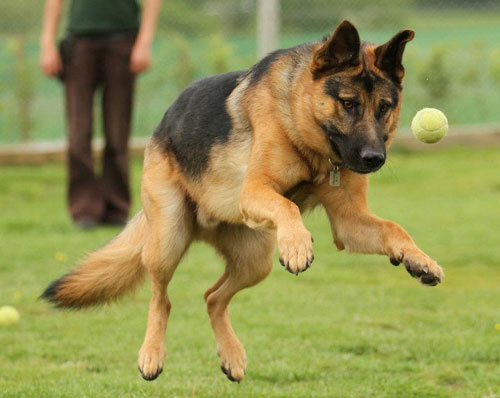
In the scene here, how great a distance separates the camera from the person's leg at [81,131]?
28.7 ft

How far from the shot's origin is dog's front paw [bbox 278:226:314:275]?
147 inches

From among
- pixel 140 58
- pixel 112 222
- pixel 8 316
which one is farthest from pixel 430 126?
pixel 112 222

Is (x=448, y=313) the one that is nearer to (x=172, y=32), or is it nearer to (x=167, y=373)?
(x=167, y=373)

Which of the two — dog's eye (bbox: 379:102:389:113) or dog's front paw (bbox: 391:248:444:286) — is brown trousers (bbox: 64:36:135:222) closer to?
dog's eye (bbox: 379:102:389:113)

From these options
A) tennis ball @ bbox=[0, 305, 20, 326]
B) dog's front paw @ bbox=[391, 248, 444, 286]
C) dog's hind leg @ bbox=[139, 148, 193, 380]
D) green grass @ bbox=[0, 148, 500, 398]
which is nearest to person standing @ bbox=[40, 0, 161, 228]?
green grass @ bbox=[0, 148, 500, 398]

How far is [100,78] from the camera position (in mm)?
8914

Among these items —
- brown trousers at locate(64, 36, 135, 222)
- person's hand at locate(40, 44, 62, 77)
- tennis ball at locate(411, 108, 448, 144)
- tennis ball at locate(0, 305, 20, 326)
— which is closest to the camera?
tennis ball at locate(411, 108, 448, 144)

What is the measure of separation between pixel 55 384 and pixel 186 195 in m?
1.19

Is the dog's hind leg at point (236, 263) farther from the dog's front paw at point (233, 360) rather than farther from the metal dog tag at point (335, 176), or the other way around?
the metal dog tag at point (335, 176)

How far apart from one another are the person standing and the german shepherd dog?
12.0 ft

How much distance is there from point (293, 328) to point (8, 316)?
178cm

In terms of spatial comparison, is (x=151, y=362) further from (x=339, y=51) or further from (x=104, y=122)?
(x=104, y=122)

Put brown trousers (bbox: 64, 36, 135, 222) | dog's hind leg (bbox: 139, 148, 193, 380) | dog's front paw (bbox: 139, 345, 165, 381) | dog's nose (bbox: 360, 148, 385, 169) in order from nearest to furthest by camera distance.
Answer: dog's nose (bbox: 360, 148, 385, 169) → dog's front paw (bbox: 139, 345, 165, 381) → dog's hind leg (bbox: 139, 148, 193, 380) → brown trousers (bbox: 64, 36, 135, 222)

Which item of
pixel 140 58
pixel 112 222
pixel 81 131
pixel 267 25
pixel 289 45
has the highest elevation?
pixel 140 58
